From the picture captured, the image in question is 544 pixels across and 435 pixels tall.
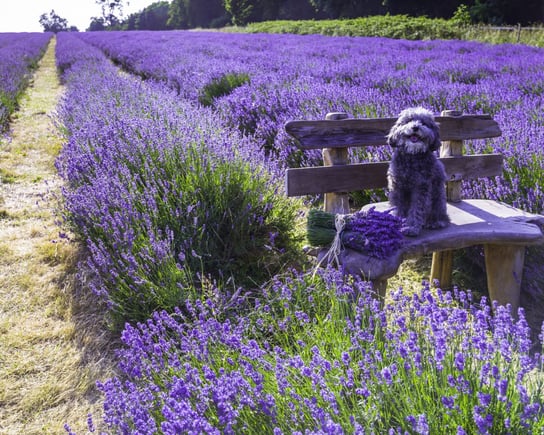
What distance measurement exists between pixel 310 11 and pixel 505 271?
4312 centimetres

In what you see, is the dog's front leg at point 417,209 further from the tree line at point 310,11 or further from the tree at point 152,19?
the tree at point 152,19

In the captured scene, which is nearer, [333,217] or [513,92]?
[333,217]

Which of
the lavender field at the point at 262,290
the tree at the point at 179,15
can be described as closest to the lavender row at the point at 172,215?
the lavender field at the point at 262,290

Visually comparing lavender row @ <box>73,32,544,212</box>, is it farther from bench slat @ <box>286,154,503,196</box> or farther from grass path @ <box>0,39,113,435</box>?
grass path @ <box>0,39,113,435</box>

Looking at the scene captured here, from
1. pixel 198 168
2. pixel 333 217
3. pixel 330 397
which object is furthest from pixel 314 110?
pixel 330 397

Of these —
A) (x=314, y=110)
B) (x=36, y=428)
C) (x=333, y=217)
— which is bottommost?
(x=36, y=428)

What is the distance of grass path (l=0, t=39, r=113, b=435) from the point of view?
6.84 ft

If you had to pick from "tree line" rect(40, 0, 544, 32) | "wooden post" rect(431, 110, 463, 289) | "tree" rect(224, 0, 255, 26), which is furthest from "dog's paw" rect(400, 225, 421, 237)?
"tree" rect(224, 0, 255, 26)

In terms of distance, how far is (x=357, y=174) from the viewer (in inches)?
103

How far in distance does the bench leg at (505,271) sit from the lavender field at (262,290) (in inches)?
8.4

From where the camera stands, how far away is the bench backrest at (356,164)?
8.14 feet

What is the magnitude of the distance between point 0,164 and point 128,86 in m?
1.77

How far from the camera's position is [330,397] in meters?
1.18

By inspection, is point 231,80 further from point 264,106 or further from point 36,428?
point 36,428
